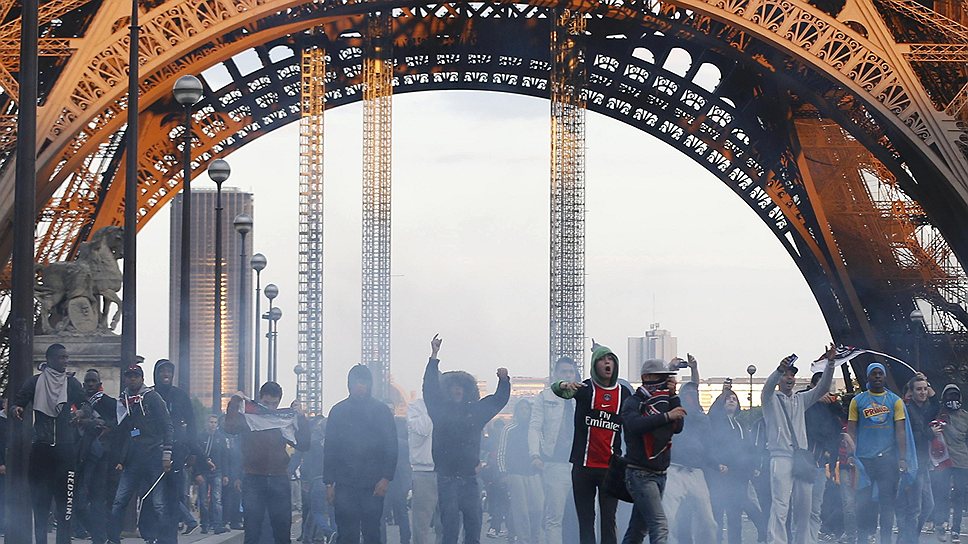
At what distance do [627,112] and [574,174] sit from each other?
2089mm

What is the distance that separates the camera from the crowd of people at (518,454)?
13.7m

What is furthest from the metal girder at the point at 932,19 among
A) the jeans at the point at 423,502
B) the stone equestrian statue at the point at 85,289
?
the jeans at the point at 423,502

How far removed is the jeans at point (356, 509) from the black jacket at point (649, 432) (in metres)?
2.67

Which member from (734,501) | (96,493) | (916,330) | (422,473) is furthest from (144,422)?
(916,330)

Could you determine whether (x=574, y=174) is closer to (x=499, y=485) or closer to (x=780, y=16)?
(x=780, y=16)

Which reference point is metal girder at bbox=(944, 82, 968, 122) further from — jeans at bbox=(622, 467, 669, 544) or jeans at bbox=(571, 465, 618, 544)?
jeans at bbox=(622, 467, 669, 544)

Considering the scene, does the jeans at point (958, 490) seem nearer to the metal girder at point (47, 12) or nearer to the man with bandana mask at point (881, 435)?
the man with bandana mask at point (881, 435)

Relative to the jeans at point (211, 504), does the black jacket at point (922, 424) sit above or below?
above

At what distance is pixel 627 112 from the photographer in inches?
1791

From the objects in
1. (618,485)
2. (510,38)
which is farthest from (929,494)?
(510,38)

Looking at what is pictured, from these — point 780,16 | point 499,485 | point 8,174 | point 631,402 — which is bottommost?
point 499,485

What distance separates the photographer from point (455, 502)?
15102mm

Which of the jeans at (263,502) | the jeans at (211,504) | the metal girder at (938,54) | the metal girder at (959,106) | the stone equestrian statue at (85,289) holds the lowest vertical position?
the jeans at (211,504)

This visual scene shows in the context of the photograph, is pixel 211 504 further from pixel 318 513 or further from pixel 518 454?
pixel 518 454
